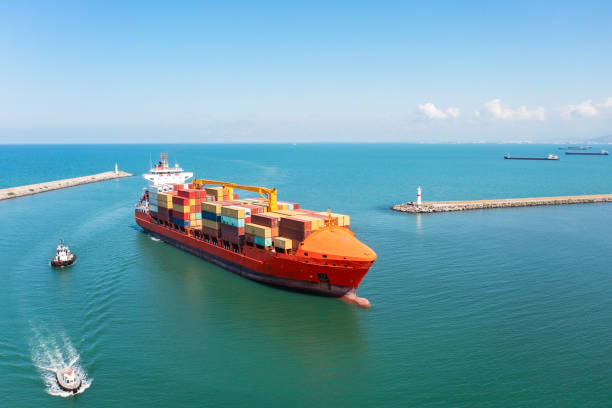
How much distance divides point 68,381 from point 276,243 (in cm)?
1830

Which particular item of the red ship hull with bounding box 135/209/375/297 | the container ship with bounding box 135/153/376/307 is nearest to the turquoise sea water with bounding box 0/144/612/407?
the red ship hull with bounding box 135/209/375/297

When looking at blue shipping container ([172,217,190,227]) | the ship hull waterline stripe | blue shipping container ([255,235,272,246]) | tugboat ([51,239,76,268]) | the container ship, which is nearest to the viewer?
the container ship

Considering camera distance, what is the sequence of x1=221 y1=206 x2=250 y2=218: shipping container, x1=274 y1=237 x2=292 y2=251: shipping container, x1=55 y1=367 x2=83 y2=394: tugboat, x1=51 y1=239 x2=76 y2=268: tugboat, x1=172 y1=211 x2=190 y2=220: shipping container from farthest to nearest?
x1=172 y1=211 x2=190 y2=220: shipping container → x1=51 y1=239 x2=76 y2=268: tugboat → x1=221 y1=206 x2=250 y2=218: shipping container → x1=274 y1=237 x2=292 y2=251: shipping container → x1=55 y1=367 x2=83 y2=394: tugboat

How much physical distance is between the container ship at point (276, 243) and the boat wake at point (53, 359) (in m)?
15.8

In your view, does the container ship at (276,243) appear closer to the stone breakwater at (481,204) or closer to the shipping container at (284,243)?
the shipping container at (284,243)

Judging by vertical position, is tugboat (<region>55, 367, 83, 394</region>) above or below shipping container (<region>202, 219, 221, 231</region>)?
below

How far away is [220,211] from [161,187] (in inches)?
840

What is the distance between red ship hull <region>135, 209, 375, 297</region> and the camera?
31.2 metres

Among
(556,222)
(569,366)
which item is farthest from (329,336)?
(556,222)

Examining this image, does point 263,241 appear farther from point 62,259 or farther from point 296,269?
point 62,259

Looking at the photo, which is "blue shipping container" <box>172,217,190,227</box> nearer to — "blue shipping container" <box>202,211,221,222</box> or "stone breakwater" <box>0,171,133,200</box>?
"blue shipping container" <box>202,211,221,222</box>

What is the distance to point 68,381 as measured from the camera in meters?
20.4

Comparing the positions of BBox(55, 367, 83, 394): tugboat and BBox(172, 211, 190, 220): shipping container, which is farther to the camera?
BBox(172, 211, 190, 220): shipping container

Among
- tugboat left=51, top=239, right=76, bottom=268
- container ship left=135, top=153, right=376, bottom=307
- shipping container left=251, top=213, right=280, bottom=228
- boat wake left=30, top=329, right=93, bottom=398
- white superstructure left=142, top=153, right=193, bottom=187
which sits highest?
white superstructure left=142, top=153, right=193, bottom=187
